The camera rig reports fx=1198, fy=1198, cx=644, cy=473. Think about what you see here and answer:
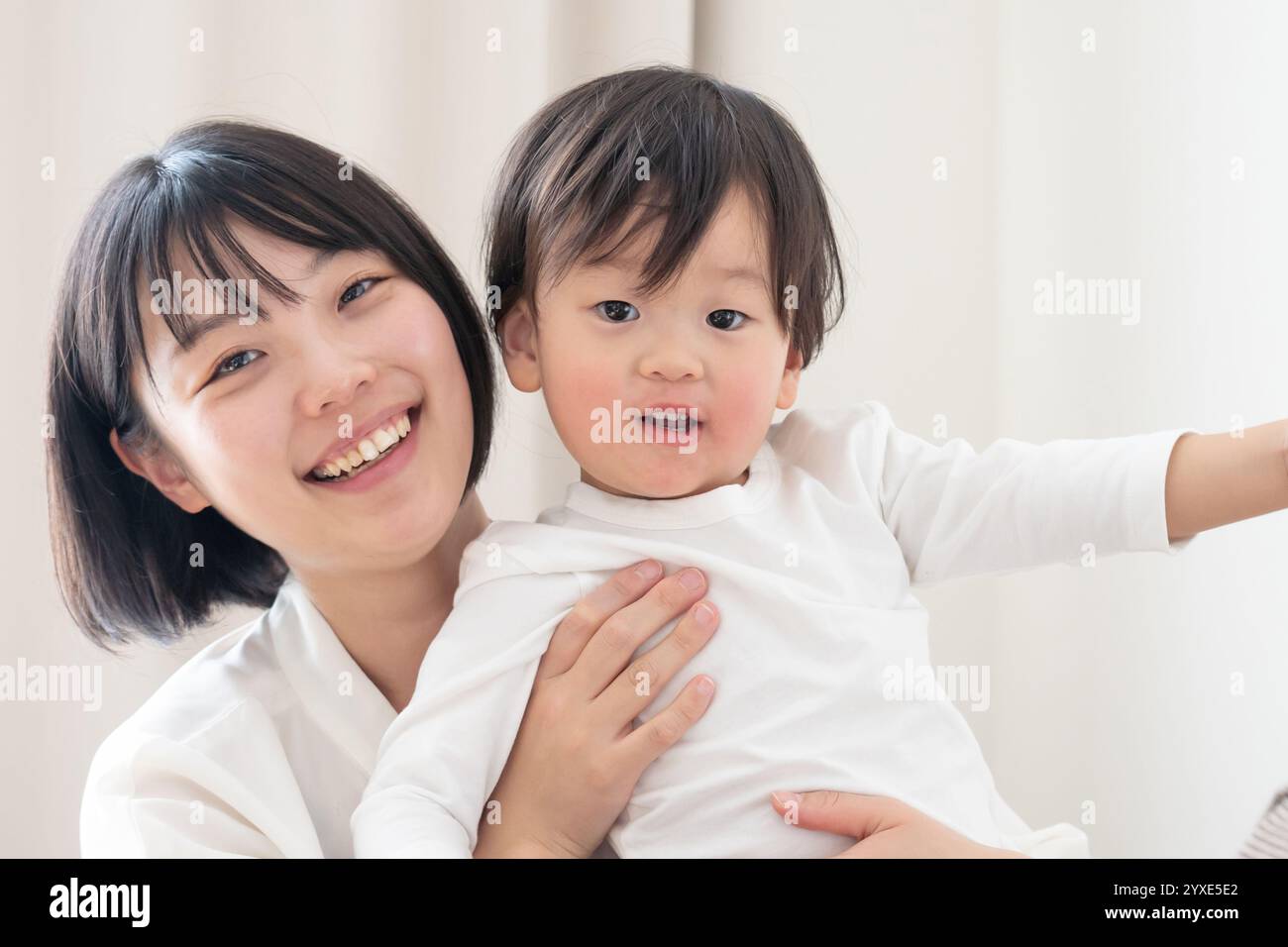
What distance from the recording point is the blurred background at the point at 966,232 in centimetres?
176

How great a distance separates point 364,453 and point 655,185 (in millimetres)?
358

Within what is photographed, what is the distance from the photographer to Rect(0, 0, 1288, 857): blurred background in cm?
176

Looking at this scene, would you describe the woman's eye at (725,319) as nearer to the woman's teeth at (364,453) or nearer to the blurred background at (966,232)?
the woman's teeth at (364,453)

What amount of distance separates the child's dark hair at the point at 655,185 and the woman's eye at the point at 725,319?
0.05m

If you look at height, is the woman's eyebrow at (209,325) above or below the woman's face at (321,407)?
above

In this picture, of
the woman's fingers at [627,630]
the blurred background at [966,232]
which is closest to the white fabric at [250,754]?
the woman's fingers at [627,630]

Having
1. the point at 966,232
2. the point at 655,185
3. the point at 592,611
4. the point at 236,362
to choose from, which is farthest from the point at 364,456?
the point at 966,232

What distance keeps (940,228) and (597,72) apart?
2.20ft
